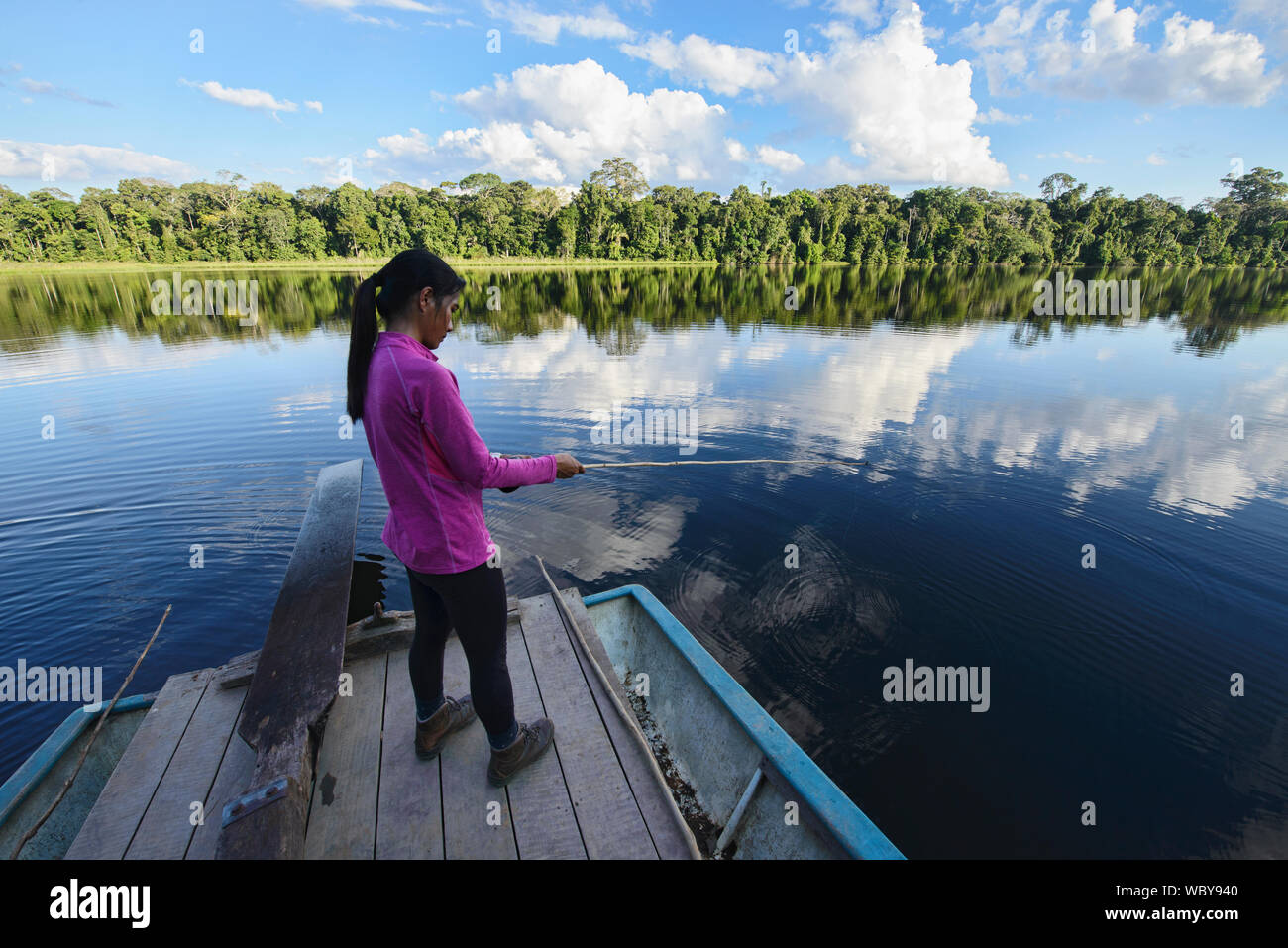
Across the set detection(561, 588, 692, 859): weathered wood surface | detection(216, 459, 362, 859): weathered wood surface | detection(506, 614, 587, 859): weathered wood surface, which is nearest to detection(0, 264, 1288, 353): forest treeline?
detection(216, 459, 362, 859): weathered wood surface

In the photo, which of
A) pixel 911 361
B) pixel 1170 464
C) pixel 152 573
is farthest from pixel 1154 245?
pixel 152 573

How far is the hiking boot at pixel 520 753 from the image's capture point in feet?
9.23

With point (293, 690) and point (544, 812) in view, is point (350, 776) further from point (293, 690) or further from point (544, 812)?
point (544, 812)

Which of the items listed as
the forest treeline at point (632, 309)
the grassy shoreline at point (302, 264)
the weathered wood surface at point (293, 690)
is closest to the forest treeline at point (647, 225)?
the grassy shoreline at point (302, 264)

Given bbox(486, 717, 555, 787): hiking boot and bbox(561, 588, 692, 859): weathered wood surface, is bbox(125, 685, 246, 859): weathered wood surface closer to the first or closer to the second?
bbox(486, 717, 555, 787): hiking boot

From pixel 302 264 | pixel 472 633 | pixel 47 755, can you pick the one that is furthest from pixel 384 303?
pixel 302 264

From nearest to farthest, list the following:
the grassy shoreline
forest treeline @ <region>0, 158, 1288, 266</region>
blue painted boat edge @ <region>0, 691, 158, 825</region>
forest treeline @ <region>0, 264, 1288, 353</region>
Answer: blue painted boat edge @ <region>0, 691, 158, 825</region>, forest treeline @ <region>0, 264, 1288, 353</region>, the grassy shoreline, forest treeline @ <region>0, 158, 1288, 266</region>

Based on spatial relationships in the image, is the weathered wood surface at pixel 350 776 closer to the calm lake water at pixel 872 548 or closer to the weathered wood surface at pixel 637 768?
the weathered wood surface at pixel 637 768

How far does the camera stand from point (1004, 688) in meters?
5.14

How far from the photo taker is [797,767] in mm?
2922

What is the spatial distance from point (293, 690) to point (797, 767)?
305 cm

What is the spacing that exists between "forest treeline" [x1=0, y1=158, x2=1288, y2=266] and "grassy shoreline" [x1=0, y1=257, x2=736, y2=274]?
1838mm

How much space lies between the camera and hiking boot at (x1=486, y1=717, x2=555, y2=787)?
9.23ft

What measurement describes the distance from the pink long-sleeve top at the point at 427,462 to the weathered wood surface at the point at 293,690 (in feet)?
4.23
